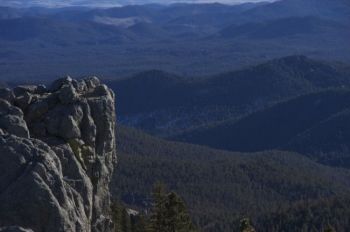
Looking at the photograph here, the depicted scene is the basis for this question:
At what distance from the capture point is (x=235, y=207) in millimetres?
110250

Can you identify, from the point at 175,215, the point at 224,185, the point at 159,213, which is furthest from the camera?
the point at 224,185

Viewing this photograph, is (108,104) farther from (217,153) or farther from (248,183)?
(217,153)

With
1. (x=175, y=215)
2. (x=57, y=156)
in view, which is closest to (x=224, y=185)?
(x=175, y=215)

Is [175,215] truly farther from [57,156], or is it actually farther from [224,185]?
[224,185]

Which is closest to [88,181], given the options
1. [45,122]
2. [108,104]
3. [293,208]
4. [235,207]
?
[45,122]

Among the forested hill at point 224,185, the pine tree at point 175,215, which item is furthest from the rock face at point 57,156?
the forested hill at point 224,185

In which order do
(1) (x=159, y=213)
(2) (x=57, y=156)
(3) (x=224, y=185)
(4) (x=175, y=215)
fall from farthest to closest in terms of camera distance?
(3) (x=224, y=185) → (1) (x=159, y=213) → (4) (x=175, y=215) → (2) (x=57, y=156)

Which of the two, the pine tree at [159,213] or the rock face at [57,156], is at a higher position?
the rock face at [57,156]

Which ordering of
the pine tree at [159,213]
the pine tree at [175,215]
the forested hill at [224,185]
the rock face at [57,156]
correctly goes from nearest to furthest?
the rock face at [57,156]
the pine tree at [175,215]
the pine tree at [159,213]
the forested hill at [224,185]

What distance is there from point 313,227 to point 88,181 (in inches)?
2168

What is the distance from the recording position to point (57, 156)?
90.2 ft

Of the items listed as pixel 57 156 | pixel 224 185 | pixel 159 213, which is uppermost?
pixel 57 156

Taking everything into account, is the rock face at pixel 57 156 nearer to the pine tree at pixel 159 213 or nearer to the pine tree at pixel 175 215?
the pine tree at pixel 159 213

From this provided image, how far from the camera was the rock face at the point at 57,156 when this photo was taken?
25031 millimetres
